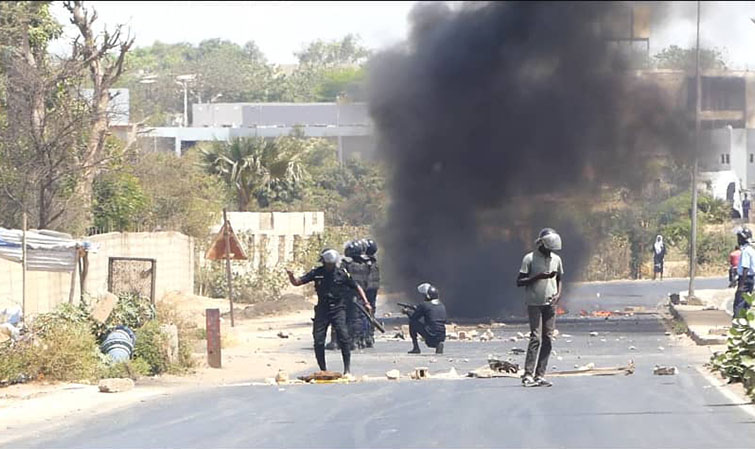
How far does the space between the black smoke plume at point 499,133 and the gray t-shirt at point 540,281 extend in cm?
1391

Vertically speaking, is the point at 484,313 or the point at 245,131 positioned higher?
the point at 245,131

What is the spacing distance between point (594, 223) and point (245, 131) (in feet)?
113

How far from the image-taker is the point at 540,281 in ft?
45.0

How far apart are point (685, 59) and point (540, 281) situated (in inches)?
793

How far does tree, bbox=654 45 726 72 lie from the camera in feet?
99.2

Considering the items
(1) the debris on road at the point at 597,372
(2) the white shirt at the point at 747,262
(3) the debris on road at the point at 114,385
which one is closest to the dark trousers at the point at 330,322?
(3) the debris on road at the point at 114,385

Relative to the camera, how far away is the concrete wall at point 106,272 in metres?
19.1

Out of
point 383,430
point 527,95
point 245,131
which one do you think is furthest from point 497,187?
point 245,131

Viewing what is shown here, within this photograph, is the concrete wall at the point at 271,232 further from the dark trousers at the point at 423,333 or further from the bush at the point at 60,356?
the bush at the point at 60,356

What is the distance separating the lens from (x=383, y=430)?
10.8m

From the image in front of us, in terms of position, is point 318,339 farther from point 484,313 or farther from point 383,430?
point 484,313

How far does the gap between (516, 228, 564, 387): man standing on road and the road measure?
1.32 feet

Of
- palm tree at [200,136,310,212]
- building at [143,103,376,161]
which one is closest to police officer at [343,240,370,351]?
palm tree at [200,136,310,212]

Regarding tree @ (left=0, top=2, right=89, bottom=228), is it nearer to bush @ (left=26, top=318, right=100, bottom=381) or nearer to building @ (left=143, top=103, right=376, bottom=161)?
bush @ (left=26, top=318, right=100, bottom=381)
